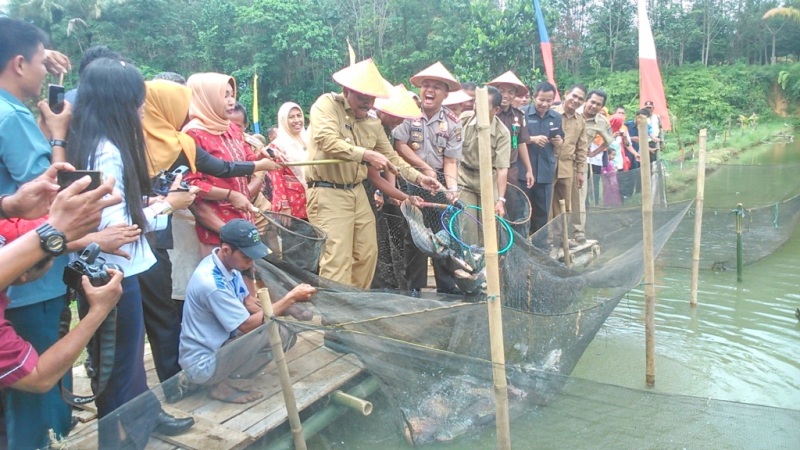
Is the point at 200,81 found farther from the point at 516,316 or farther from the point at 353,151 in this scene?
the point at 516,316

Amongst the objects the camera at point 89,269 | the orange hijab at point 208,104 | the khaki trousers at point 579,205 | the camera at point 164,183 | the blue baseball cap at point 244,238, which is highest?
the orange hijab at point 208,104

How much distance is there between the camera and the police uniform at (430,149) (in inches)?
156

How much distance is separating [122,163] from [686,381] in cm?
364

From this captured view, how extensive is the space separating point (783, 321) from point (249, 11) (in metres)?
20.5

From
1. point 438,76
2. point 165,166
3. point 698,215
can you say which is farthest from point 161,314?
point 698,215

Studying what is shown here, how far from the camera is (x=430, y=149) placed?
402 cm

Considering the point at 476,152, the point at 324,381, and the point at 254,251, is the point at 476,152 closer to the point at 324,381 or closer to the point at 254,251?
the point at 254,251

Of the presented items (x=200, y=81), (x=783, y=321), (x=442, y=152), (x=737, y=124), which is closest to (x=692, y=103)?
(x=737, y=124)

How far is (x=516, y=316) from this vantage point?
2.69 m

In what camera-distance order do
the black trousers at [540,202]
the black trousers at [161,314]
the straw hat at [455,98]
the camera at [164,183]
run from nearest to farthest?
1. the camera at [164,183]
2. the black trousers at [161,314]
3. the straw hat at [455,98]
4. the black trousers at [540,202]

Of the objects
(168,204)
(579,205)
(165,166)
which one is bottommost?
(579,205)

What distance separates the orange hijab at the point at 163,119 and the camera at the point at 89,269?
2.44 feet

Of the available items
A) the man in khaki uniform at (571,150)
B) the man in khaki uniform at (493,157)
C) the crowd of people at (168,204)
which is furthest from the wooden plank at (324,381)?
the man in khaki uniform at (571,150)

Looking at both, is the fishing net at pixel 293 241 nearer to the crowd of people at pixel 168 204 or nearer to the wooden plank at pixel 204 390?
the crowd of people at pixel 168 204
